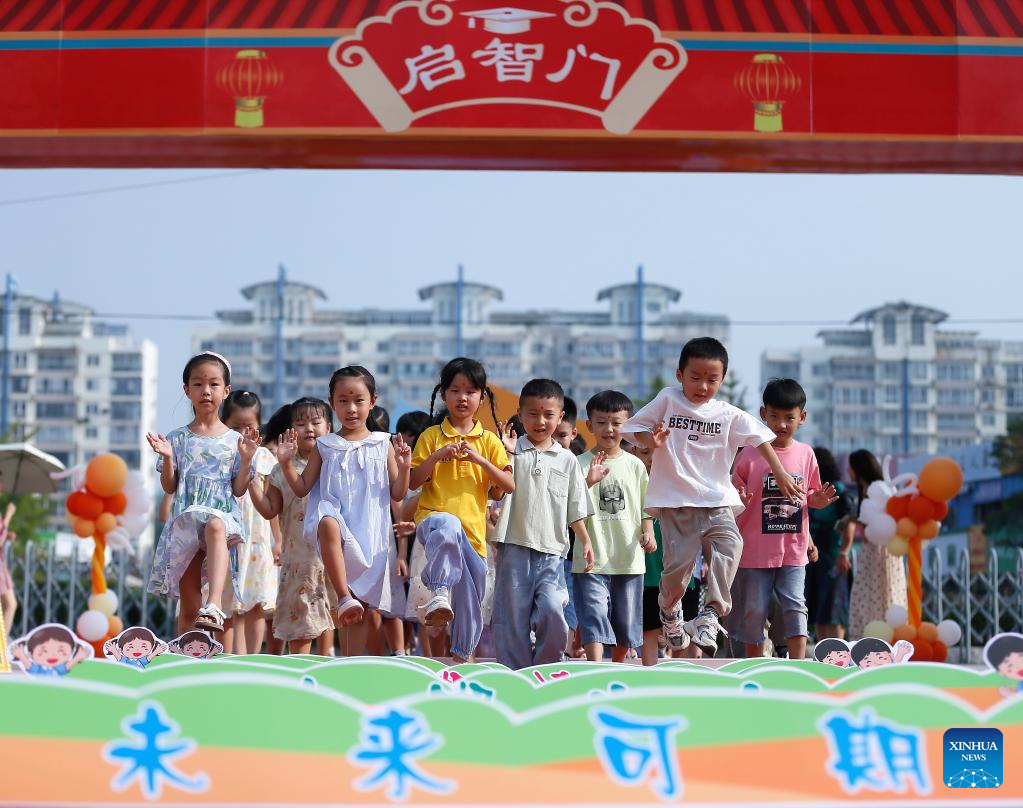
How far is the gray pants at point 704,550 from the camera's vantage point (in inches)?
205

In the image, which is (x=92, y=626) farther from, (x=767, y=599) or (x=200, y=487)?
(x=767, y=599)

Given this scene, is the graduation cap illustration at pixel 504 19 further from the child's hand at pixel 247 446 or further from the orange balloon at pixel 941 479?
the orange balloon at pixel 941 479

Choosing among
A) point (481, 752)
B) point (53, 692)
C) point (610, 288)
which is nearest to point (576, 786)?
point (481, 752)

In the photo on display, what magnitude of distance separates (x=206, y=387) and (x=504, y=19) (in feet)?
7.16

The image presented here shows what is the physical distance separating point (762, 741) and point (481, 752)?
2.48 ft

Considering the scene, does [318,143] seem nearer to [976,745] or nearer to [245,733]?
[245,733]

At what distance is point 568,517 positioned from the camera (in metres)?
5.45

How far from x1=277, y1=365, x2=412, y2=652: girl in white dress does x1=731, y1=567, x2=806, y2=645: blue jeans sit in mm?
1706

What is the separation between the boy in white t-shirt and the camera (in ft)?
17.1

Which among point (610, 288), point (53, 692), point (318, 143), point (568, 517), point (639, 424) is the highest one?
point (610, 288)

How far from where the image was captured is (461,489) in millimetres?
5324

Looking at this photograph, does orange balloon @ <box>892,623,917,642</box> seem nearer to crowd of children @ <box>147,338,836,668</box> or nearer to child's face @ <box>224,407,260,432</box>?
crowd of children @ <box>147,338,836,668</box>

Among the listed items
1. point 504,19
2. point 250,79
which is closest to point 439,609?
point 250,79

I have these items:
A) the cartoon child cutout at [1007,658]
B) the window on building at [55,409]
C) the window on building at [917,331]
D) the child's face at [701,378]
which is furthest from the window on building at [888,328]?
the cartoon child cutout at [1007,658]
